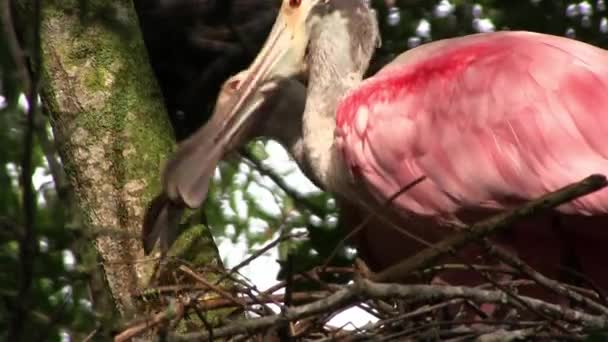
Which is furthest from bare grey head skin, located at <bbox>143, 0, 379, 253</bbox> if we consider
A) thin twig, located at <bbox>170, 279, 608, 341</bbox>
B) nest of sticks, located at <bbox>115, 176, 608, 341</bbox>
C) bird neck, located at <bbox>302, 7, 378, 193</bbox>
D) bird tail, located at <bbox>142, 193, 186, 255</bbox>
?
thin twig, located at <bbox>170, 279, 608, 341</bbox>

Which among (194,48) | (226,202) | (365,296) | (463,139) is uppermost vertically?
(194,48)

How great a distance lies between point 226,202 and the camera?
7949 millimetres

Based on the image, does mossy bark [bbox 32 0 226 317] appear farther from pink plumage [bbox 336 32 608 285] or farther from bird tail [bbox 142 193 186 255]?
pink plumage [bbox 336 32 608 285]

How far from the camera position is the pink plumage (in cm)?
538

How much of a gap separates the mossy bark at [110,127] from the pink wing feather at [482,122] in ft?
A: 2.60

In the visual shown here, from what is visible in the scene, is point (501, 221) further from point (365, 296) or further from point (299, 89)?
point (299, 89)

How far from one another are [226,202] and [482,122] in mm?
2631

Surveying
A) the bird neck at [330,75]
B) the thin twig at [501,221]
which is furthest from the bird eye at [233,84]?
the thin twig at [501,221]

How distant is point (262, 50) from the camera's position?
6.45 m

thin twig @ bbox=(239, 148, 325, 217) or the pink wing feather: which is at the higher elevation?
the pink wing feather

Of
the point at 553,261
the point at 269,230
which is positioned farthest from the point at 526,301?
the point at 269,230

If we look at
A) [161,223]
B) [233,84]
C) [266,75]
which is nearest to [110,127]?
[161,223]

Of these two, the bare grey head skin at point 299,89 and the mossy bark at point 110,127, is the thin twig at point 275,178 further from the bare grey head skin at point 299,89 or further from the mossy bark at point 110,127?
the mossy bark at point 110,127

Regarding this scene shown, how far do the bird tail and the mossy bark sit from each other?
6 cm
